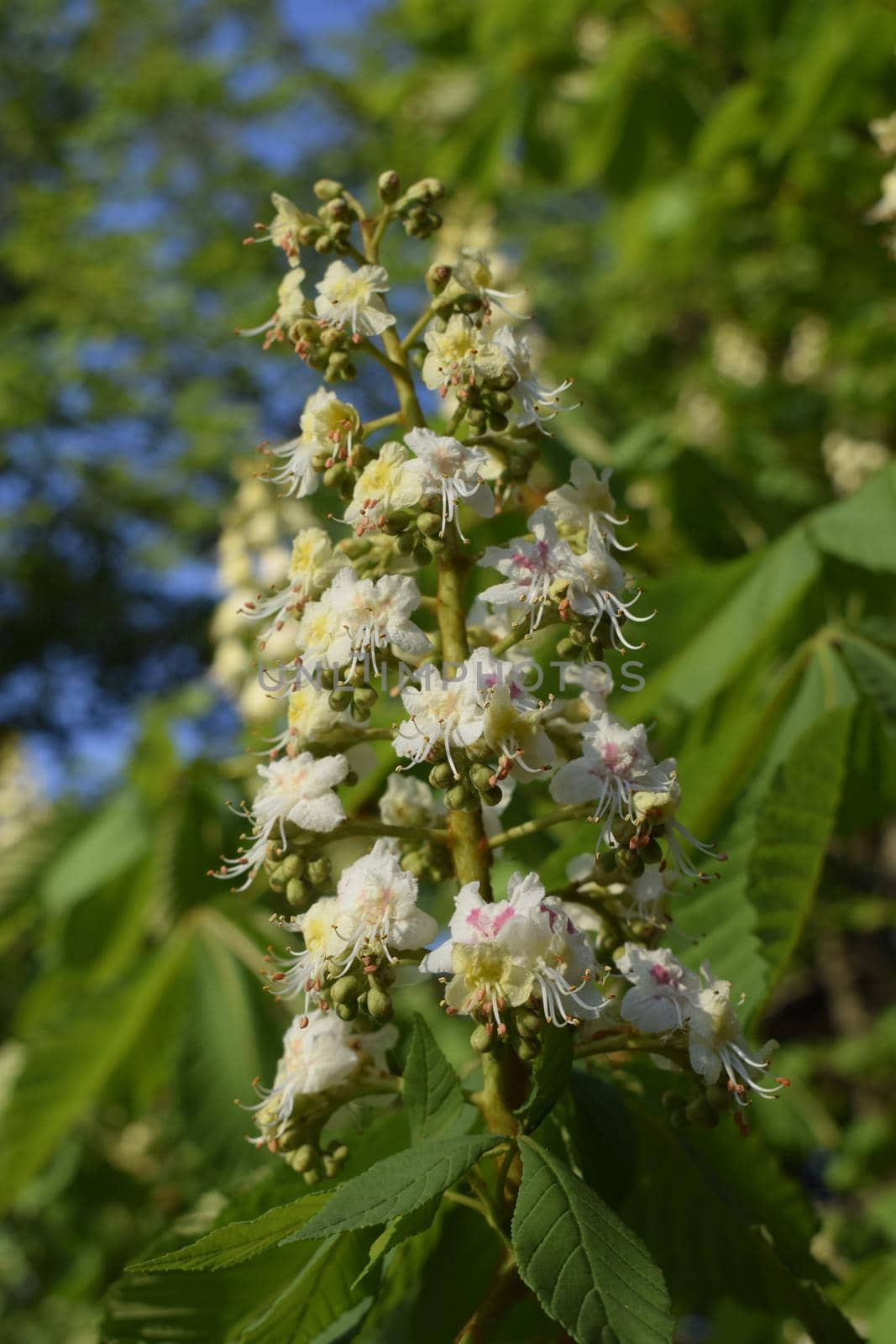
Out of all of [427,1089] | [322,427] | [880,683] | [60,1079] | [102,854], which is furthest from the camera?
[102,854]

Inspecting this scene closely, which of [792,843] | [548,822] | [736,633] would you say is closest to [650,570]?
[736,633]

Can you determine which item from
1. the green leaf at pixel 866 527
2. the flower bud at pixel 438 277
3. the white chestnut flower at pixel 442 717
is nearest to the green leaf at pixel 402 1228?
the white chestnut flower at pixel 442 717

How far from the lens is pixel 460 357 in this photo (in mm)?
800

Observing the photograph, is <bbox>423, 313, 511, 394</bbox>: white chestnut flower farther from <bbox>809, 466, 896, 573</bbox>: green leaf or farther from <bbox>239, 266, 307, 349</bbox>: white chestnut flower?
<bbox>809, 466, 896, 573</bbox>: green leaf

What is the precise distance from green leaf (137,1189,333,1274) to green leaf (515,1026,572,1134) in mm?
123

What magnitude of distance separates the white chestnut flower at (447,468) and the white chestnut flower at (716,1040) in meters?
0.33

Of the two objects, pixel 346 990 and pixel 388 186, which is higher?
pixel 388 186

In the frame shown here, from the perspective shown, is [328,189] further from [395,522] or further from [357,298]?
[395,522]

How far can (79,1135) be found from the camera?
2.96 meters

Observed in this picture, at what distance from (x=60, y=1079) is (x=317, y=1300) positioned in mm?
1013

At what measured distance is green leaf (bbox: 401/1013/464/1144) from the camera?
728 millimetres

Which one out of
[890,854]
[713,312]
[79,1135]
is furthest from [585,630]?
[890,854]

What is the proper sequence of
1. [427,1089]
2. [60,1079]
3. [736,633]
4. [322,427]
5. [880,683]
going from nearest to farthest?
[427,1089], [322,427], [880,683], [736,633], [60,1079]

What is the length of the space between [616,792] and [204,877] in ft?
4.22
